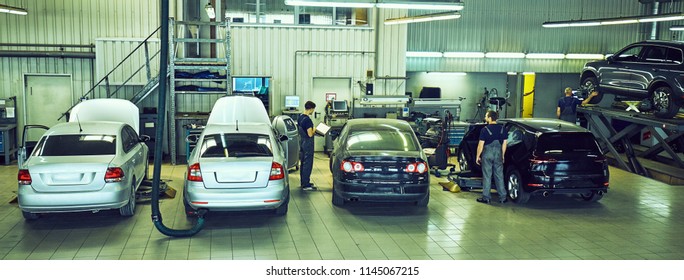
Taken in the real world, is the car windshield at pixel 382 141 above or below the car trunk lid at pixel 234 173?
above

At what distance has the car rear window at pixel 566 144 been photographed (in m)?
9.55

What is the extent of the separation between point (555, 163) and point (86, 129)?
732 cm

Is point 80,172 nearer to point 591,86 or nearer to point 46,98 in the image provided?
point 46,98

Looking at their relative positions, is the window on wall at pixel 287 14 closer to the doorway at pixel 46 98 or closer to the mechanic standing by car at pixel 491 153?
the doorway at pixel 46 98

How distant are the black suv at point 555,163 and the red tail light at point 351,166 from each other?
2.84 meters

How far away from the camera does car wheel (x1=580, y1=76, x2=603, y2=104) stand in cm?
1336

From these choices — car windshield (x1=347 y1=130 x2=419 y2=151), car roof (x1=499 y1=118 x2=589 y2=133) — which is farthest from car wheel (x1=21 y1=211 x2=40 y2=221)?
car roof (x1=499 y1=118 x2=589 y2=133)

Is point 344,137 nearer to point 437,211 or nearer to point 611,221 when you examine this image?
point 437,211

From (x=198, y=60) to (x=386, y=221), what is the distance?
703 cm

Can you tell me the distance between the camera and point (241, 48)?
50.1ft

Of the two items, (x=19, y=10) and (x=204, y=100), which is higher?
(x=19, y=10)

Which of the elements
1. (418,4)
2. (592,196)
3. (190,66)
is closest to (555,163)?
(592,196)

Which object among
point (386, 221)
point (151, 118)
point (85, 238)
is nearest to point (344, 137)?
point (386, 221)

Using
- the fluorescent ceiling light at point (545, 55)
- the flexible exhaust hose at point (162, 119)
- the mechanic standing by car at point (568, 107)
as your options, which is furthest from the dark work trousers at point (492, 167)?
the fluorescent ceiling light at point (545, 55)
